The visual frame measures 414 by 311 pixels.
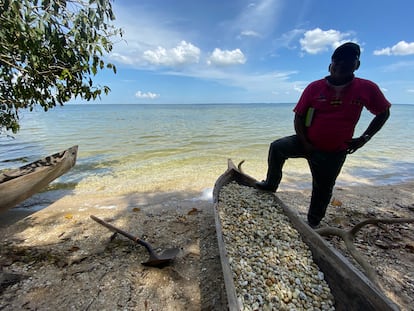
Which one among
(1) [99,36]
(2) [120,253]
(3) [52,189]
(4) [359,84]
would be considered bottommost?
(3) [52,189]

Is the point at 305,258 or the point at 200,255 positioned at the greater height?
the point at 305,258

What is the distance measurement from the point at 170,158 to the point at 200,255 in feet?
21.6

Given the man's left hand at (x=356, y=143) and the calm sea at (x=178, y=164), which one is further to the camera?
the calm sea at (x=178, y=164)

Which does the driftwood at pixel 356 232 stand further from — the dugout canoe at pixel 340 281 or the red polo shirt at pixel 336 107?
the red polo shirt at pixel 336 107

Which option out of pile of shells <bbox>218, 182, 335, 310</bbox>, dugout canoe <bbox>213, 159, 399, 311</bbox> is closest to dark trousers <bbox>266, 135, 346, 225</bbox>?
pile of shells <bbox>218, 182, 335, 310</bbox>

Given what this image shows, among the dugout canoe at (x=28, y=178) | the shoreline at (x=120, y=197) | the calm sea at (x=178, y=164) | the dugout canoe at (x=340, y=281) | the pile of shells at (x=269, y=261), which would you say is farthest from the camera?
the calm sea at (x=178, y=164)

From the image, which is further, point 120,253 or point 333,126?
point 120,253

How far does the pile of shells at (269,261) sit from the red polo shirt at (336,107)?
1159mm

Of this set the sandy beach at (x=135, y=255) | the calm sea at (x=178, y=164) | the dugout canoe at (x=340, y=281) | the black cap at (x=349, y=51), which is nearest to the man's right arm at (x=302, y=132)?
the black cap at (x=349, y=51)

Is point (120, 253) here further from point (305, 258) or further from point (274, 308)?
point (305, 258)

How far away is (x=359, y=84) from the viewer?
2.51 m

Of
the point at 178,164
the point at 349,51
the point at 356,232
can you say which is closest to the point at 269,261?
the point at 356,232

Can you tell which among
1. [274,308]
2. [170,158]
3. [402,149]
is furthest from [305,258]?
[402,149]

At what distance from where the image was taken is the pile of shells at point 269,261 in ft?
6.43
